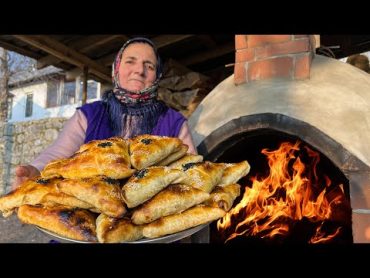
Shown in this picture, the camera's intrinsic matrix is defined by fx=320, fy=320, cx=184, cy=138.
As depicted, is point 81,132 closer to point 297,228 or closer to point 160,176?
point 160,176

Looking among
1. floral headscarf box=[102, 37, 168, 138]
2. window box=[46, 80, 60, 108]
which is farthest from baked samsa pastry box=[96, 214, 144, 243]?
window box=[46, 80, 60, 108]

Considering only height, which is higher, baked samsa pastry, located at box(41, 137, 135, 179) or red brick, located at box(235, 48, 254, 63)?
red brick, located at box(235, 48, 254, 63)

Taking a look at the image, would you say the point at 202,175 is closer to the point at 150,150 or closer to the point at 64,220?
the point at 150,150

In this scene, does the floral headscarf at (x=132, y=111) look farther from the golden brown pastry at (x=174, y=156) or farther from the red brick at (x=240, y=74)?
the red brick at (x=240, y=74)

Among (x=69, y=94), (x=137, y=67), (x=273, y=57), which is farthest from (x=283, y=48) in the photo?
(x=69, y=94)

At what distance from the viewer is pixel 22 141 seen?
29.8 feet

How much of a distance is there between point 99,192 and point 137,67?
1.23m

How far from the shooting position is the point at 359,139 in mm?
2029

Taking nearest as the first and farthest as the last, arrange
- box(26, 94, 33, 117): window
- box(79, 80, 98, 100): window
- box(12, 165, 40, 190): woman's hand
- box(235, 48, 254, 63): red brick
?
1. box(12, 165, 40, 190): woman's hand
2. box(235, 48, 254, 63): red brick
3. box(79, 80, 98, 100): window
4. box(26, 94, 33, 117): window

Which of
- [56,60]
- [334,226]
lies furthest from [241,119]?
[56,60]

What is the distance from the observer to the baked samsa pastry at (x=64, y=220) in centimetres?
124

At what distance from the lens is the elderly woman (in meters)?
2.25

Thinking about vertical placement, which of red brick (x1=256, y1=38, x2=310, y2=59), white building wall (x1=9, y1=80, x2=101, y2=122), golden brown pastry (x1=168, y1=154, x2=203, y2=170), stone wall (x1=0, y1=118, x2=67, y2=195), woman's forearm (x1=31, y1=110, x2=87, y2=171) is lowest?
golden brown pastry (x1=168, y1=154, x2=203, y2=170)

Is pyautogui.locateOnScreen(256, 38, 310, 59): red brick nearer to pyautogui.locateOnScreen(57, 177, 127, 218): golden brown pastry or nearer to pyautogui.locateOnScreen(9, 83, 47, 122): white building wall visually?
pyautogui.locateOnScreen(57, 177, 127, 218): golden brown pastry
